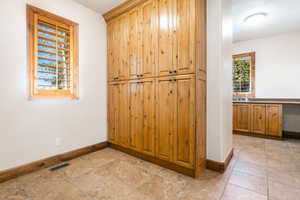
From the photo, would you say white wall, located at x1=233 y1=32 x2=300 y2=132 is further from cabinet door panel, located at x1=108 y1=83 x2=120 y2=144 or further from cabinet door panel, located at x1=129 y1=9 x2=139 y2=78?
cabinet door panel, located at x1=108 y1=83 x2=120 y2=144

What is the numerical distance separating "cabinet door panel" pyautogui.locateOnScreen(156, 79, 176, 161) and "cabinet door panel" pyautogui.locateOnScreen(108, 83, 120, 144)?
1019 mm

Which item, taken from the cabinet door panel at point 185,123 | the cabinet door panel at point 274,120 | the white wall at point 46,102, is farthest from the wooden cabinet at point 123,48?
the cabinet door panel at point 274,120

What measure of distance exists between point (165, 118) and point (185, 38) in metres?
1.14

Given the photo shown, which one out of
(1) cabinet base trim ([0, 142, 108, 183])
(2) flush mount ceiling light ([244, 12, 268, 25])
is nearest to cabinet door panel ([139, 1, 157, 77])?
(1) cabinet base trim ([0, 142, 108, 183])

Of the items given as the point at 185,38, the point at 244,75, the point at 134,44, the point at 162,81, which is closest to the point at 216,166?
the point at 162,81

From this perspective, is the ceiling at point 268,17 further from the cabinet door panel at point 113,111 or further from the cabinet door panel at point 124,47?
the cabinet door panel at point 113,111

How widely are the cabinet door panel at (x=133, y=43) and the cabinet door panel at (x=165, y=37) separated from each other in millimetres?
464

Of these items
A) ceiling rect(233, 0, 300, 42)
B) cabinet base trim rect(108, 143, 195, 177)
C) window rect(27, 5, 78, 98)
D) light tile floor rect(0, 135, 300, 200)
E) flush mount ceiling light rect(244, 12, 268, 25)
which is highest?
ceiling rect(233, 0, 300, 42)

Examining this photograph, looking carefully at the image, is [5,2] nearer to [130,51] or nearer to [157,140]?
[130,51]

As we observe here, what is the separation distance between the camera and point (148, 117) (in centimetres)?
232

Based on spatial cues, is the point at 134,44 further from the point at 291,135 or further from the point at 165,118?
the point at 291,135

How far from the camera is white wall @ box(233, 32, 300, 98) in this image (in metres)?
3.82

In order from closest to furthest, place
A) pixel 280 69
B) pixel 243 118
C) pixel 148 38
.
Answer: pixel 148 38
pixel 243 118
pixel 280 69

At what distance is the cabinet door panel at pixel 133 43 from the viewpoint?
2.46m
